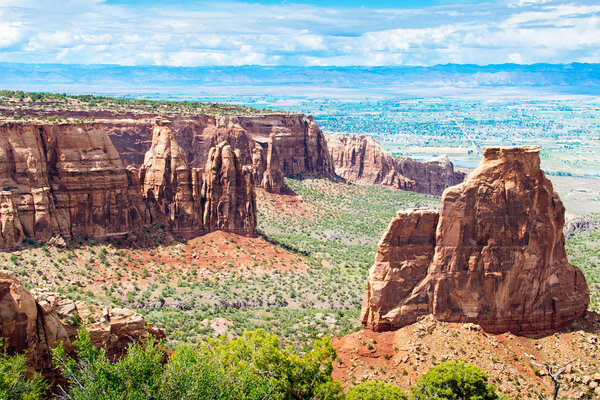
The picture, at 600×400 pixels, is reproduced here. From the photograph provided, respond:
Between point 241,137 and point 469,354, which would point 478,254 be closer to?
point 469,354

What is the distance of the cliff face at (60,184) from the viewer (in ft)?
184

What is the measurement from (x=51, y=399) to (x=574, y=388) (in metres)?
26.0

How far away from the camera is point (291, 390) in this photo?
34.5m

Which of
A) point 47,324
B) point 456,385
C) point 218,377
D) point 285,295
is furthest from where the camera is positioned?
point 285,295

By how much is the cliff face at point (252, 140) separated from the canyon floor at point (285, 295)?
20.9 metres

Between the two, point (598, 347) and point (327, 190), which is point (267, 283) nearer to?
point (598, 347)

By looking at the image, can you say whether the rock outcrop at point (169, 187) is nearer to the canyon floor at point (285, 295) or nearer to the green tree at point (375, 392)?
the canyon floor at point (285, 295)

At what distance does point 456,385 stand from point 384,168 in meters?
108

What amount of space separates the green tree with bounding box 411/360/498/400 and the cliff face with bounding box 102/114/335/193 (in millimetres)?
61604

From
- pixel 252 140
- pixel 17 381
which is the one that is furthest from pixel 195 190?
pixel 17 381

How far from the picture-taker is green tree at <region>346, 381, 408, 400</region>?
33.3m

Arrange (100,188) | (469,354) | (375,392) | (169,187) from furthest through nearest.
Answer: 1. (169,187)
2. (100,188)
3. (469,354)
4. (375,392)

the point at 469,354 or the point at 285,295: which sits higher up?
the point at 469,354

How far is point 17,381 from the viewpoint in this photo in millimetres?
26750
